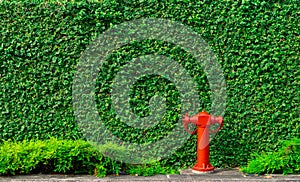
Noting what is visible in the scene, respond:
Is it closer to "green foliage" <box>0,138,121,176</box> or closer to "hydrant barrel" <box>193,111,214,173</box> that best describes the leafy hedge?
"hydrant barrel" <box>193,111,214,173</box>

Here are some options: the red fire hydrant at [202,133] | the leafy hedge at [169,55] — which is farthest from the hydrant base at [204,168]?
the leafy hedge at [169,55]

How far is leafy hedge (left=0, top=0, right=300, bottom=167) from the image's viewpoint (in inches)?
216

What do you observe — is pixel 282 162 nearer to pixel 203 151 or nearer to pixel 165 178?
pixel 203 151

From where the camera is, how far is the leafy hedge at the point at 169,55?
5.48 m

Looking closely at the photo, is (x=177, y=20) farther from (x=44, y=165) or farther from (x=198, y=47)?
(x=44, y=165)

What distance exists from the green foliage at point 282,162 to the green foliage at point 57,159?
152cm

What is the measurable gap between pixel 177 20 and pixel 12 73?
2039mm

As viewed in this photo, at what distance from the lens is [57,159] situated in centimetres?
507

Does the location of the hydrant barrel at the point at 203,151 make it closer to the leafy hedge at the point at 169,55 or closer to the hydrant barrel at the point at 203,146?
the hydrant barrel at the point at 203,146

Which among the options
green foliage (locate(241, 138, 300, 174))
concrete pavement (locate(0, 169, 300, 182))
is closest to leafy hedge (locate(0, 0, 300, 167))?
green foliage (locate(241, 138, 300, 174))

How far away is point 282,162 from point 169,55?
1.75 m

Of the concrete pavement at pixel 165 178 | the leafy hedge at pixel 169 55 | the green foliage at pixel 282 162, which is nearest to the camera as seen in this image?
the concrete pavement at pixel 165 178

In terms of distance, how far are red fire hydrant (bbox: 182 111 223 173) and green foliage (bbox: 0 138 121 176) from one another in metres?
0.90

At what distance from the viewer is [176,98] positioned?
5582 millimetres
